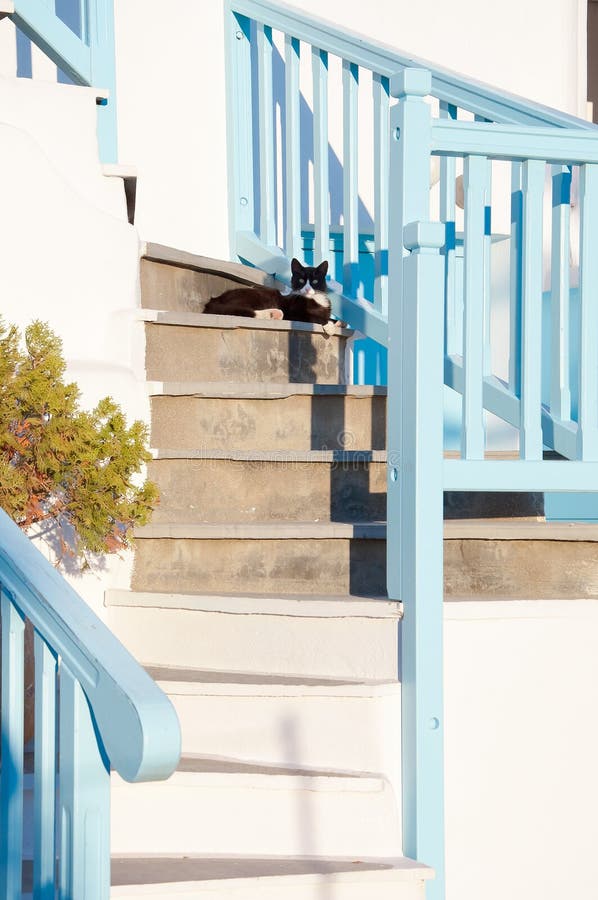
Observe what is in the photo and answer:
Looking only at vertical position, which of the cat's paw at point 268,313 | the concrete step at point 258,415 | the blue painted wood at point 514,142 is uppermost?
the blue painted wood at point 514,142

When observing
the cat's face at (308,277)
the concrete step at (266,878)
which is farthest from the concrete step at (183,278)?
the concrete step at (266,878)

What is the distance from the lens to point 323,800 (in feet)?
6.80

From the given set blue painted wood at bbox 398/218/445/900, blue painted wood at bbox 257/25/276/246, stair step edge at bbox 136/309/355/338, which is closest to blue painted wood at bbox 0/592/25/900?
blue painted wood at bbox 398/218/445/900

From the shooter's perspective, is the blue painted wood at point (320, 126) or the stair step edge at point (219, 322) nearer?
the stair step edge at point (219, 322)

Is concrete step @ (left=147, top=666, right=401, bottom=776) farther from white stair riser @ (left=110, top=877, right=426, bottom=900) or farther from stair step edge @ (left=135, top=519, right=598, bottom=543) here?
stair step edge @ (left=135, top=519, right=598, bottom=543)

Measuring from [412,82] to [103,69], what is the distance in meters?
1.34

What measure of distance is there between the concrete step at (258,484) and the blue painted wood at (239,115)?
1.47 m

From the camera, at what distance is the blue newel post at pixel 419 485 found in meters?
2.11

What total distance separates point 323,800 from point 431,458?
71 centimetres

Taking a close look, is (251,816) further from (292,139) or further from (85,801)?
(292,139)

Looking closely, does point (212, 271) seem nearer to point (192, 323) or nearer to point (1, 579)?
point (192, 323)

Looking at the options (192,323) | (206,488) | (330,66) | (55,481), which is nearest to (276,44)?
(330,66)

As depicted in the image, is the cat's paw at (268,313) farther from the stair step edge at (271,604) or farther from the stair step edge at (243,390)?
the stair step edge at (271,604)

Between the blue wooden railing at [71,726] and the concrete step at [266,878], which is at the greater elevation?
the blue wooden railing at [71,726]
